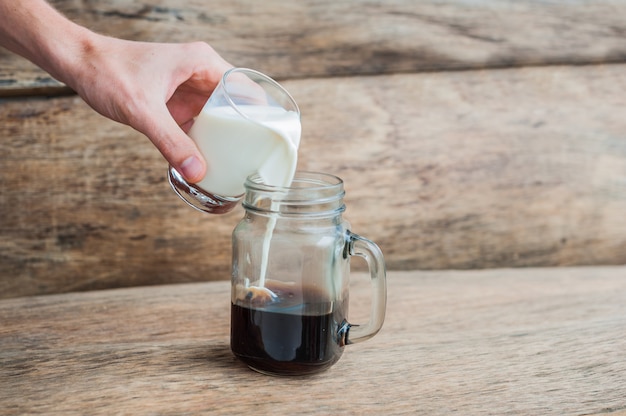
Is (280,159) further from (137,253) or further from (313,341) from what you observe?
(137,253)

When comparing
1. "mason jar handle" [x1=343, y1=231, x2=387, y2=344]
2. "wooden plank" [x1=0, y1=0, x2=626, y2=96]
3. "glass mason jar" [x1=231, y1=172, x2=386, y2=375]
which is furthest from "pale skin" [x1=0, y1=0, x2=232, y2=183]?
"wooden plank" [x1=0, y1=0, x2=626, y2=96]

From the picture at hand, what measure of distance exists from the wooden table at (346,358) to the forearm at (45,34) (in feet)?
1.35

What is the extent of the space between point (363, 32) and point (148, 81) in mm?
695

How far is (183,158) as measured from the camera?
3.37 feet

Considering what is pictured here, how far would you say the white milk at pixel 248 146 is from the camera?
3.26ft

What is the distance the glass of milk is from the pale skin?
28 mm

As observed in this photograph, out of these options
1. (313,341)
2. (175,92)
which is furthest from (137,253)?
(313,341)

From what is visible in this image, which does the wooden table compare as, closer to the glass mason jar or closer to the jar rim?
the glass mason jar

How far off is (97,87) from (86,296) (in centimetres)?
51

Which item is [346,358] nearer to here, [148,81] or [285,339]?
[285,339]

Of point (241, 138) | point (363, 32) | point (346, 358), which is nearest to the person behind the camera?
point (241, 138)

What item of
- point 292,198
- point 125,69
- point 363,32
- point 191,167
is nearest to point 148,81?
point 125,69

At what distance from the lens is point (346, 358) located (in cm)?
116

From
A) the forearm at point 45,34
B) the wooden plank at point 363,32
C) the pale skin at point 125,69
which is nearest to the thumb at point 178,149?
the pale skin at point 125,69
